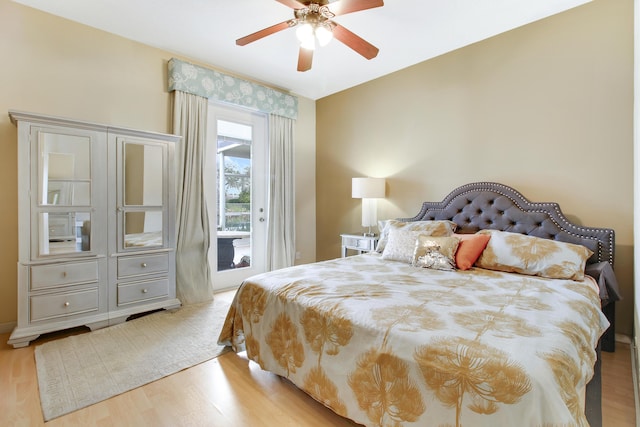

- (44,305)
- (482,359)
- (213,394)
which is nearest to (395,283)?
(482,359)

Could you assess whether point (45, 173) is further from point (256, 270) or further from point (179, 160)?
point (256, 270)

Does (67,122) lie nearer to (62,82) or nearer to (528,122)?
(62,82)

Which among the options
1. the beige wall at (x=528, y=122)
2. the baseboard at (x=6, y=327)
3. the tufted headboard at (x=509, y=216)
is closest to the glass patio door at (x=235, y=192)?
the beige wall at (x=528, y=122)

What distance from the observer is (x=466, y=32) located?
9.61 feet

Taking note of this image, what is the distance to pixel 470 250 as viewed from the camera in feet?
8.26

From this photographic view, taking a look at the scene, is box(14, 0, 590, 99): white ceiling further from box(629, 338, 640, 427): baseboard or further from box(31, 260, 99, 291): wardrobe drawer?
box(629, 338, 640, 427): baseboard

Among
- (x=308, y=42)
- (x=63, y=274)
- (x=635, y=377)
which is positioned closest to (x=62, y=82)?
(x=63, y=274)

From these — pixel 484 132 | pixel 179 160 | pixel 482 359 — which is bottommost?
pixel 482 359

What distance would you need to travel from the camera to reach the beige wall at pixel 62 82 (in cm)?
259

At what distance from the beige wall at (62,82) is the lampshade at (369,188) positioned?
226 cm

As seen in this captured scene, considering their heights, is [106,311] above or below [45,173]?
below

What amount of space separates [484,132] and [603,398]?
2.30 metres

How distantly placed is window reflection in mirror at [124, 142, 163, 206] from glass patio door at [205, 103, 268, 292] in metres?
0.75

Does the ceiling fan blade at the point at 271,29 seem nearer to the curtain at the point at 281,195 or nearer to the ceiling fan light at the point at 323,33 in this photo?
the ceiling fan light at the point at 323,33
